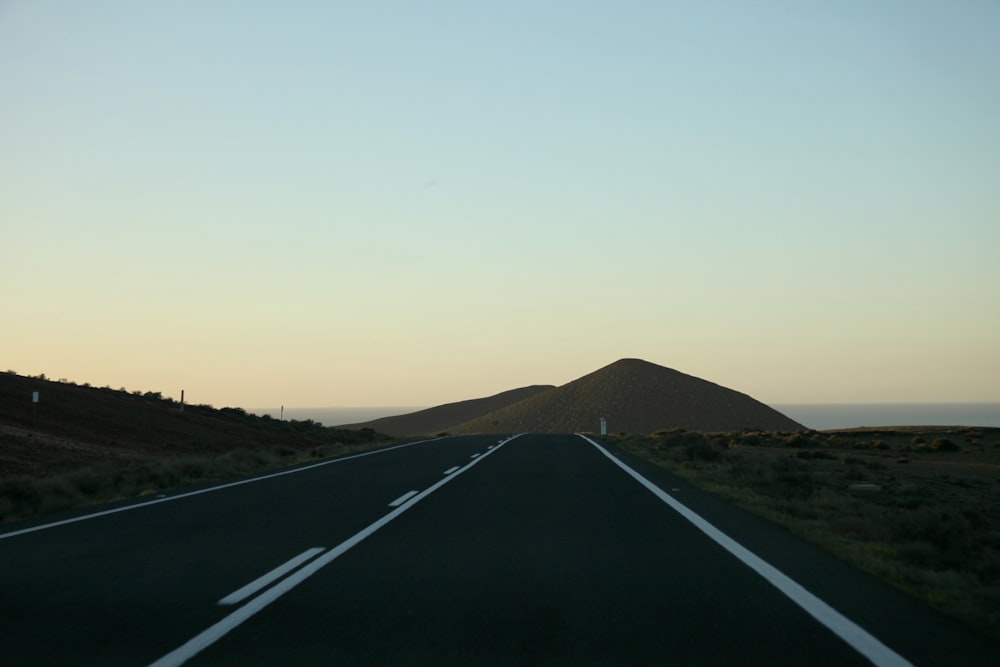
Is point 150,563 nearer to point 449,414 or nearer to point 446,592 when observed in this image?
point 446,592

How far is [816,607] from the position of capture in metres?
6.43

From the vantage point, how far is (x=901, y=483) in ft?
86.0

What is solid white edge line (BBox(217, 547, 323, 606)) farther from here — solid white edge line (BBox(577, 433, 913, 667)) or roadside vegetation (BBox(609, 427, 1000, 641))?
roadside vegetation (BBox(609, 427, 1000, 641))

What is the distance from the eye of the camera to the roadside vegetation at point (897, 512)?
750 cm

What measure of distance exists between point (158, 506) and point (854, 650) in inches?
422

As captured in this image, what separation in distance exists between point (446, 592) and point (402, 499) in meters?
7.25

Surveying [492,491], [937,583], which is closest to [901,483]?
[492,491]

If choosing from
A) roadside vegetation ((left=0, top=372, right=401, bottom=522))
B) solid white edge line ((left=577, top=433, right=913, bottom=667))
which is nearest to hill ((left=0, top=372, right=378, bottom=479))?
roadside vegetation ((left=0, top=372, right=401, bottom=522))

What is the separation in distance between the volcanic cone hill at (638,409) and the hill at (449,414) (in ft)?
117

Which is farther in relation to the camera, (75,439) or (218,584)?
(75,439)

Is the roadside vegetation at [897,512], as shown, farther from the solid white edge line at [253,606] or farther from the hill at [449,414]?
the hill at [449,414]

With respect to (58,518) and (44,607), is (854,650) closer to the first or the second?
(44,607)

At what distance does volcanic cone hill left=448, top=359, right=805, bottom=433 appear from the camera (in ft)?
362

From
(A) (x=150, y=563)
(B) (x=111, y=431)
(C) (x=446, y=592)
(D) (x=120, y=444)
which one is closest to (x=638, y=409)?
(B) (x=111, y=431)
